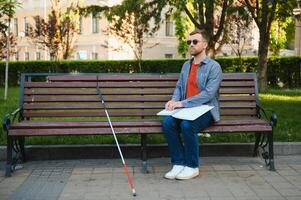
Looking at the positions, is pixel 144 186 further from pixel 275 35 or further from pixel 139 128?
pixel 275 35

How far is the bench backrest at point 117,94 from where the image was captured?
7.19m

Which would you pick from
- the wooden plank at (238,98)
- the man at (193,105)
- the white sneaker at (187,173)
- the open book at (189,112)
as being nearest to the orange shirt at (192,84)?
the man at (193,105)

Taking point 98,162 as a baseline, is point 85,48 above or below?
above

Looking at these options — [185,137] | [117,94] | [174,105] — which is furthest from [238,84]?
[117,94]

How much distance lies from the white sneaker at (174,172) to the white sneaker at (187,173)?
52mm

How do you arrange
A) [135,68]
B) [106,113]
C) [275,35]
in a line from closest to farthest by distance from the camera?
[106,113] < [135,68] < [275,35]

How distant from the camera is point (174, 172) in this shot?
20.5 feet

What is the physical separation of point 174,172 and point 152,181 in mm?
288

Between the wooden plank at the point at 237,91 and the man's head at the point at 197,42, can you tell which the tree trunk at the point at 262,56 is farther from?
the man's head at the point at 197,42

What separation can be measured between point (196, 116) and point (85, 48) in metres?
41.2

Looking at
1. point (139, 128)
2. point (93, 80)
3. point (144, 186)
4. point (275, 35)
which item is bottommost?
point (144, 186)

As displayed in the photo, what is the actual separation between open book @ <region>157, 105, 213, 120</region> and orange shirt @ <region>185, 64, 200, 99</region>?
278 mm

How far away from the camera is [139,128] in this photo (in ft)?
21.1

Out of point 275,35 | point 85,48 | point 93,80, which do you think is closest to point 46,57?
point 85,48
